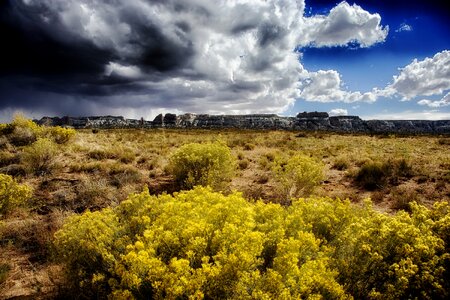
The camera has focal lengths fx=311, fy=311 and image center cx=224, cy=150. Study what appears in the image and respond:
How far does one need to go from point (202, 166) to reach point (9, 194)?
5805 mm

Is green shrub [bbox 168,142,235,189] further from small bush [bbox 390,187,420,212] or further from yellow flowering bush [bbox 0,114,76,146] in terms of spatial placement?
yellow flowering bush [bbox 0,114,76,146]

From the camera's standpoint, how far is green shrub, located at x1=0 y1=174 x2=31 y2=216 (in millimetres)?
8328

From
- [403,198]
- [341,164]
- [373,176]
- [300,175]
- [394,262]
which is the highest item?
[300,175]

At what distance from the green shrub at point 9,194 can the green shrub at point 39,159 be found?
397 centimetres

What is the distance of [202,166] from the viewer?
1126 cm

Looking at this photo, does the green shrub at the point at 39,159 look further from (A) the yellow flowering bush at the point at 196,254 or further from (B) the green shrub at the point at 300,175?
(B) the green shrub at the point at 300,175

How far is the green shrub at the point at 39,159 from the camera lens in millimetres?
12516

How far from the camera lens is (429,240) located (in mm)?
4391

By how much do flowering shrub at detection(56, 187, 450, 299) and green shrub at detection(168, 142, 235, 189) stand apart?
5.06m

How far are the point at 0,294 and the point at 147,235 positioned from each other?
3.54 metres

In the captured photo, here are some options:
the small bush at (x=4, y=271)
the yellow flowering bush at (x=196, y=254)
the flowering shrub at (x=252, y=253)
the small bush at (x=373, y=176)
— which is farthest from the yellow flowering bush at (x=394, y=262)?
the small bush at (x=373, y=176)

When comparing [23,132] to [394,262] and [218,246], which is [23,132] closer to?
[218,246]

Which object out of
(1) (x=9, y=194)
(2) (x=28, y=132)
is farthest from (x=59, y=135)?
(1) (x=9, y=194)

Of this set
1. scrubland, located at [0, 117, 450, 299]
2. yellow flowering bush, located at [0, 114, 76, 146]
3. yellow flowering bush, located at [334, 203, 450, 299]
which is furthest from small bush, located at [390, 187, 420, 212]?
yellow flowering bush, located at [0, 114, 76, 146]
